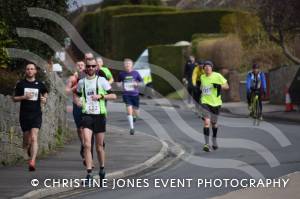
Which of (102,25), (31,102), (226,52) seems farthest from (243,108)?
(102,25)

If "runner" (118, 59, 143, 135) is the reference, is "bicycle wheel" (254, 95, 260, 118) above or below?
below

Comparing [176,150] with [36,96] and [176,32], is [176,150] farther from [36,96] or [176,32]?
[176,32]

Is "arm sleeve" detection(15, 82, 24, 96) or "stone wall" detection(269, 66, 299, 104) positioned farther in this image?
"stone wall" detection(269, 66, 299, 104)

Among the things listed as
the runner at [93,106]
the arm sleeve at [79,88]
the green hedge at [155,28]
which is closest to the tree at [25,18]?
the arm sleeve at [79,88]

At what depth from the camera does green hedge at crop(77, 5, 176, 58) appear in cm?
4684

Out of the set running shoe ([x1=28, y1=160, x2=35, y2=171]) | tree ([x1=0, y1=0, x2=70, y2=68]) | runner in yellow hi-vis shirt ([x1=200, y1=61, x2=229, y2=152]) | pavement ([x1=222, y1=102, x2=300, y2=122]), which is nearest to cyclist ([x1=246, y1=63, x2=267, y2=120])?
pavement ([x1=222, y1=102, x2=300, y2=122])

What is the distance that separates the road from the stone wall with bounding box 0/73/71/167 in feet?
8.36

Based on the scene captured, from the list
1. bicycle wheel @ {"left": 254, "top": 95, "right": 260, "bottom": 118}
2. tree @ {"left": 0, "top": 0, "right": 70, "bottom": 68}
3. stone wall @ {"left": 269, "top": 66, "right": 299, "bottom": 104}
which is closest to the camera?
tree @ {"left": 0, "top": 0, "right": 70, "bottom": 68}

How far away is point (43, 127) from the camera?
54.4 ft

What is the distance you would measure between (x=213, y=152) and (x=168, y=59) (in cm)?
2274

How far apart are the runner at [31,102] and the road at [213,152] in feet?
6.38

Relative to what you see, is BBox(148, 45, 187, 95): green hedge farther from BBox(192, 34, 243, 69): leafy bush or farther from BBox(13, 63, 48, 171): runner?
BBox(13, 63, 48, 171): runner

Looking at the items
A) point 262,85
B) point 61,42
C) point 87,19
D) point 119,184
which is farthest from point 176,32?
point 119,184

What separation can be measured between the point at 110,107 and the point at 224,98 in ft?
15.6
